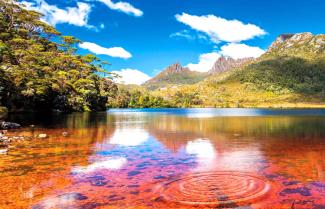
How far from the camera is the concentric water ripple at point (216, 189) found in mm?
12468

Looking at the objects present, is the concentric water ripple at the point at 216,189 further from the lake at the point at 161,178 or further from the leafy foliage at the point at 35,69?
the leafy foliage at the point at 35,69

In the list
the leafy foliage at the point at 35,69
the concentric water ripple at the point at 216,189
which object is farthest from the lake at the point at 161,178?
the leafy foliage at the point at 35,69

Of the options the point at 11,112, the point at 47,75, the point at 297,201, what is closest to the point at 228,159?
the point at 297,201

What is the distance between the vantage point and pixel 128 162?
21328mm

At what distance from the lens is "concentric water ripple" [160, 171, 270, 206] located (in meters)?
12.5

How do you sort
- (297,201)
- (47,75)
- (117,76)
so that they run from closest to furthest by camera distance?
(297,201) < (47,75) < (117,76)

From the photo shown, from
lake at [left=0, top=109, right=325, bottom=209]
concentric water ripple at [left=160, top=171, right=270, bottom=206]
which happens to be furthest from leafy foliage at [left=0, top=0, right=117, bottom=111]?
concentric water ripple at [left=160, top=171, right=270, bottom=206]

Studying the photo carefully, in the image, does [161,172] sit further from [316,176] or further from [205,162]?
[316,176]

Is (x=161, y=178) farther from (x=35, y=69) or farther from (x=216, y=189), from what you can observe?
(x=35, y=69)

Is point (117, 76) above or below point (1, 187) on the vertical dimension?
above

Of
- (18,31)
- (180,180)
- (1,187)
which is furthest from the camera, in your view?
(18,31)

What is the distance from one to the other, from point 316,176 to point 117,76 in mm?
173417

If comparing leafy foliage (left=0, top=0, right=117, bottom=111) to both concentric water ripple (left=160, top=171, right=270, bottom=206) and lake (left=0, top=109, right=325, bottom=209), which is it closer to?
lake (left=0, top=109, right=325, bottom=209)

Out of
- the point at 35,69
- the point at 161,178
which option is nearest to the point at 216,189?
the point at 161,178
